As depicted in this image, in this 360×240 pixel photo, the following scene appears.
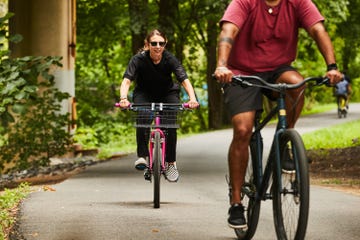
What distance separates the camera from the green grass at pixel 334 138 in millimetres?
20684

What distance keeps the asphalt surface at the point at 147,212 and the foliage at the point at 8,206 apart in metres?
0.11

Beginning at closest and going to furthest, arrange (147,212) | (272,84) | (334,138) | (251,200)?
(272,84)
(251,200)
(147,212)
(334,138)

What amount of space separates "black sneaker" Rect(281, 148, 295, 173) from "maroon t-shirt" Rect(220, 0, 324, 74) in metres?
0.78

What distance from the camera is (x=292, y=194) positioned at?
5.71 m

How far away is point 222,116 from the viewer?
36906 millimetres

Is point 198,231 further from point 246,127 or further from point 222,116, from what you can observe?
point 222,116

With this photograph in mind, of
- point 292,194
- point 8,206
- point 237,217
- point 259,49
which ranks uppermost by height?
point 259,49

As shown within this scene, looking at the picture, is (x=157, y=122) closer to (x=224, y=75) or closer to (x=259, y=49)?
(x=259, y=49)

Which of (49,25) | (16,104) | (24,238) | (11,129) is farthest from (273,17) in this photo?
(49,25)

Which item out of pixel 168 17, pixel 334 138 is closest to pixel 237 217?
pixel 334 138

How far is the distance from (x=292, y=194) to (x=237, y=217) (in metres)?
0.74

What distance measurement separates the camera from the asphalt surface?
7.44m

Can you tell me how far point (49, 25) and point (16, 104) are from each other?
10736 millimetres

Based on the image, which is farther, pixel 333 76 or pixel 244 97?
pixel 244 97
